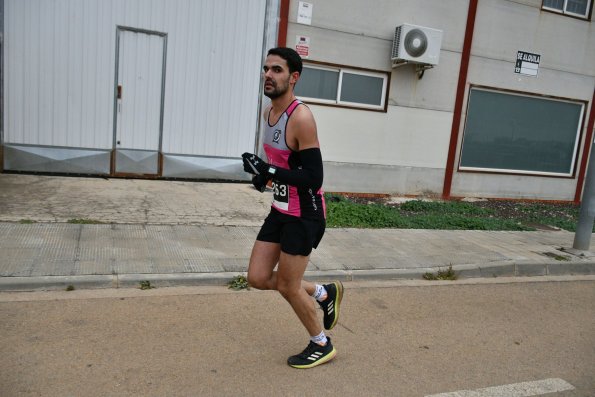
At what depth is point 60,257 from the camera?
541 centimetres

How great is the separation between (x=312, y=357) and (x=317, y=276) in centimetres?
206

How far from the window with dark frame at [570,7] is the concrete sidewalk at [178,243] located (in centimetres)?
572

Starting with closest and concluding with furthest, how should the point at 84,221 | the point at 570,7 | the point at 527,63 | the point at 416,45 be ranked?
the point at 84,221
the point at 416,45
the point at 527,63
the point at 570,7

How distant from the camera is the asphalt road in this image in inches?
137

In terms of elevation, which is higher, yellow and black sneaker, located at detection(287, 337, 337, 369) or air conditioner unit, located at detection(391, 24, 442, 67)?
air conditioner unit, located at detection(391, 24, 442, 67)

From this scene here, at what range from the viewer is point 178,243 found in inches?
248

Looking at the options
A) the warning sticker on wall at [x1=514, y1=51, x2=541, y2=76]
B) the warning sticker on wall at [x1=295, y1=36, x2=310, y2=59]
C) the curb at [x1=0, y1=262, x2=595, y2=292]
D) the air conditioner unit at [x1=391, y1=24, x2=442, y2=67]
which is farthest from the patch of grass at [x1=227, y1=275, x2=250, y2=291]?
the warning sticker on wall at [x1=514, y1=51, x2=541, y2=76]

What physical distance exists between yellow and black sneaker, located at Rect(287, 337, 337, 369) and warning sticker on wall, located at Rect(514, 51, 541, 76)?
1015cm

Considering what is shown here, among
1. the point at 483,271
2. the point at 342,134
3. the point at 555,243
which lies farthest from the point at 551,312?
the point at 342,134

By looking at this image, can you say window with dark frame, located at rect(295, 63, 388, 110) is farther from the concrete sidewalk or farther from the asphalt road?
the asphalt road

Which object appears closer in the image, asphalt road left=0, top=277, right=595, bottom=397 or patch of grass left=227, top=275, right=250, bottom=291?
asphalt road left=0, top=277, right=595, bottom=397

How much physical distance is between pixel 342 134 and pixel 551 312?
5.75m

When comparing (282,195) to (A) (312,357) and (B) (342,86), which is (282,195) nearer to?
(A) (312,357)

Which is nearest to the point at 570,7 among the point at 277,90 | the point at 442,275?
the point at 442,275
